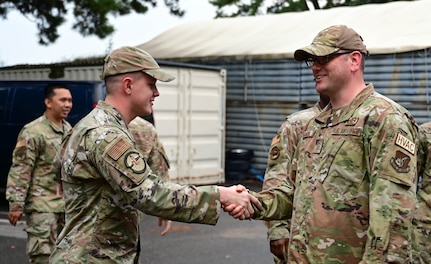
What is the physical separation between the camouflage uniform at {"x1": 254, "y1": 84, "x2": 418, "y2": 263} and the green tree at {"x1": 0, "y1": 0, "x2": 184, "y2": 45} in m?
11.9

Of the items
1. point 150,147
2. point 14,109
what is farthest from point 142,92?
point 14,109

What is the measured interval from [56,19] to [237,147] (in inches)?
187

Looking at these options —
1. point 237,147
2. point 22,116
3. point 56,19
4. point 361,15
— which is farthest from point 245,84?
point 22,116

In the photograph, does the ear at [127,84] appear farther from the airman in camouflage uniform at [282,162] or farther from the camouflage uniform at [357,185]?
the airman in camouflage uniform at [282,162]

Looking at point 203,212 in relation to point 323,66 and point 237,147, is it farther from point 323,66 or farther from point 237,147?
point 237,147

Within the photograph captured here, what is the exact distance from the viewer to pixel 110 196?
3309 mm

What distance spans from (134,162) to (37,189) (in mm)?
3199

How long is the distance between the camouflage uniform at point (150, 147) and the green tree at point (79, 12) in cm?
886

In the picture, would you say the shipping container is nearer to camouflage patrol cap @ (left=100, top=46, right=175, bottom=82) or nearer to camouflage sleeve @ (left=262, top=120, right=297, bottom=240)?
camouflage sleeve @ (left=262, top=120, right=297, bottom=240)

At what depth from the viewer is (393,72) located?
487 inches

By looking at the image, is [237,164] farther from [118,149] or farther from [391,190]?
[391,190]

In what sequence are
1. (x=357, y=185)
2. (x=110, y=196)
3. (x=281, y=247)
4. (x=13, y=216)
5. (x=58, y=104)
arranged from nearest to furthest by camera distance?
(x=357, y=185)
(x=110, y=196)
(x=281, y=247)
(x=13, y=216)
(x=58, y=104)

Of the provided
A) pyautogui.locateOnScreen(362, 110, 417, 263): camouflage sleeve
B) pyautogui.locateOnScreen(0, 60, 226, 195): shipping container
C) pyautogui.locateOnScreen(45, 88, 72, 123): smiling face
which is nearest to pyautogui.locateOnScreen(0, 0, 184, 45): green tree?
pyautogui.locateOnScreen(0, 60, 226, 195): shipping container

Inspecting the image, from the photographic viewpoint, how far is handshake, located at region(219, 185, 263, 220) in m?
3.38
